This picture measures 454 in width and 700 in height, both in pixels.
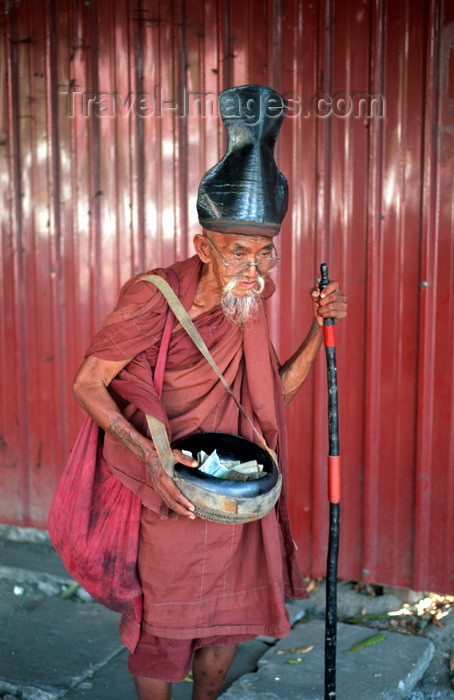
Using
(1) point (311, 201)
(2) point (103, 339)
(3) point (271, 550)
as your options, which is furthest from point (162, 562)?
Result: (1) point (311, 201)

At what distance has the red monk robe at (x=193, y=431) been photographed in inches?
105

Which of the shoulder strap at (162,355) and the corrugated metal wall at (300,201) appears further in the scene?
the corrugated metal wall at (300,201)

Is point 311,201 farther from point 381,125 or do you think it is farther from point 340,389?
point 340,389

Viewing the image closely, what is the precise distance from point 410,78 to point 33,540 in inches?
146

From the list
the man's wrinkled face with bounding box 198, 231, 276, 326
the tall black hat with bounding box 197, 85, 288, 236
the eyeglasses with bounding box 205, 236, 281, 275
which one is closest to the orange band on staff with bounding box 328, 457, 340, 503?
the man's wrinkled face with bounding box 198, 231, 276, 326

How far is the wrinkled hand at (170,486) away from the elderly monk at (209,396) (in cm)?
11

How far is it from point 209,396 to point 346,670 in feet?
5.29

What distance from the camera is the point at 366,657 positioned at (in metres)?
3.62

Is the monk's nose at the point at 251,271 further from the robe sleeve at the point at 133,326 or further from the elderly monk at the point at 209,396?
the robe sleeve at the point at 133,326

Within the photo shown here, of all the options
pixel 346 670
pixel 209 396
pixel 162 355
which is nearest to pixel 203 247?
pixel 162 355

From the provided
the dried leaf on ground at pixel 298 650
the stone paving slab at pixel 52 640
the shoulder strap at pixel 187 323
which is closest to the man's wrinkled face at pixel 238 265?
the shoulder strap at pixel 187 323

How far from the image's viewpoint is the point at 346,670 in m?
3.50

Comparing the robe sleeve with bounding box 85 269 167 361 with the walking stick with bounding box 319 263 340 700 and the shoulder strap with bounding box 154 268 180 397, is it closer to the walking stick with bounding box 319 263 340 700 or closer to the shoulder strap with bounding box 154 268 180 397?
the shoulder strap with bounding box 154 268 180 397

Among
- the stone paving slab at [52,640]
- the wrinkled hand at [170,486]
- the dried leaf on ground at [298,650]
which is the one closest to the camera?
the wrinkled hand at [170,486]
